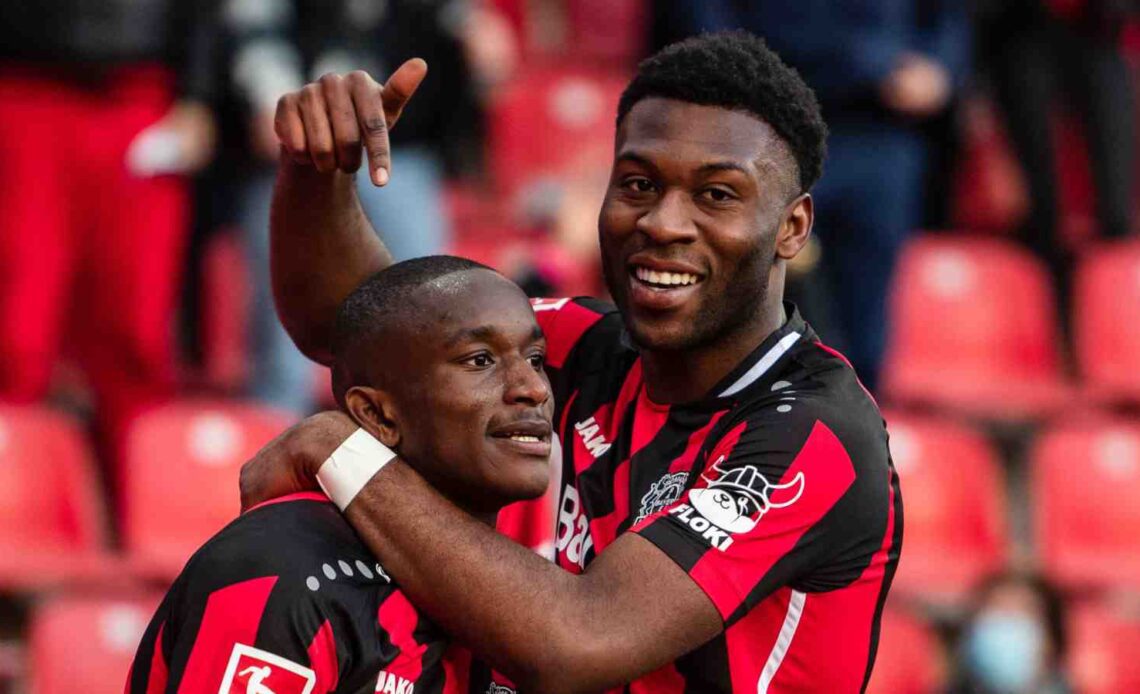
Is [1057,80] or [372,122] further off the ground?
[372,122]

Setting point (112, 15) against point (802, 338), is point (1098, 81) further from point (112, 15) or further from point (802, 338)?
point (802, 338)

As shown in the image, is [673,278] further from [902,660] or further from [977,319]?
[977,319]

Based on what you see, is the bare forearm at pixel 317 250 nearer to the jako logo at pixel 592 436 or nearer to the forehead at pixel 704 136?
the jako logo at pixel 592 436

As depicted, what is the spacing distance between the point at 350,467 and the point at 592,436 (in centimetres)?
58

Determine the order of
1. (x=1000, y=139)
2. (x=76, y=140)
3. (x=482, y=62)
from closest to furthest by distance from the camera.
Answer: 1. (x=76, y=140)
2. (x=482, y=62)
3. (x=1000, y=139)

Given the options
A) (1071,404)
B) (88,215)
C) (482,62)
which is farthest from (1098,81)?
(88,215)

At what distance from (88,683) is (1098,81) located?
471cm

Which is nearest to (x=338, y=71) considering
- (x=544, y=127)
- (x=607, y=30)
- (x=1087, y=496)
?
(x=544, y=127)

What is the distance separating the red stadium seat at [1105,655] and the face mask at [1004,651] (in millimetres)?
126

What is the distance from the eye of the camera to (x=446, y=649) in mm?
3148

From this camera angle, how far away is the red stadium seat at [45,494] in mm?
5906

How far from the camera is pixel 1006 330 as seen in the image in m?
7.88

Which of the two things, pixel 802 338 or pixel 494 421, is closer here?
pixel 494 421

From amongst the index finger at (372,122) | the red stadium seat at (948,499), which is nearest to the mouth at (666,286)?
the index finger at (372,122)
